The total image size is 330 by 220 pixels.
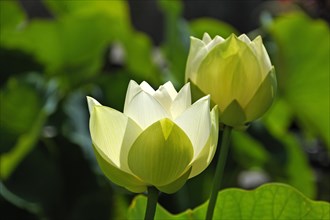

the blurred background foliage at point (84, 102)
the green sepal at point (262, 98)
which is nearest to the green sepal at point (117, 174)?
the green sepal at point (262, 98)

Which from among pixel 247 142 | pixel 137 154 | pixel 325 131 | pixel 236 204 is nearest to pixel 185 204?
pixel 247 142

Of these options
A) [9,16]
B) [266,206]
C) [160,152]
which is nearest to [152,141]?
[160,152]

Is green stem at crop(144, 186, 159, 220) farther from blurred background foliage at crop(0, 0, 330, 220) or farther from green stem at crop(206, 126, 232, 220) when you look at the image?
blurred background foliage at crop(0, 0, 330, 220)

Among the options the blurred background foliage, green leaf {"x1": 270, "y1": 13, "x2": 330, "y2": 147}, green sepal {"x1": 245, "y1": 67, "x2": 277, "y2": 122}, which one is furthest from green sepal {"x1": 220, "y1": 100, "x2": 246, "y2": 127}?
green leaf {"x1": 270, "y1": 13, "x2": 330, "y2": 147}

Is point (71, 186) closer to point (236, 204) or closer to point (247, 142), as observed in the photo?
point (247, 142)

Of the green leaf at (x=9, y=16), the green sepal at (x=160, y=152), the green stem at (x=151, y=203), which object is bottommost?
the green leaf at (x=9, y=16)

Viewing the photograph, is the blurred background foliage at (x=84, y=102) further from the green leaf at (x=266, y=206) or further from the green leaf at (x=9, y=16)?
the green leaf at (x=266, y=206)
